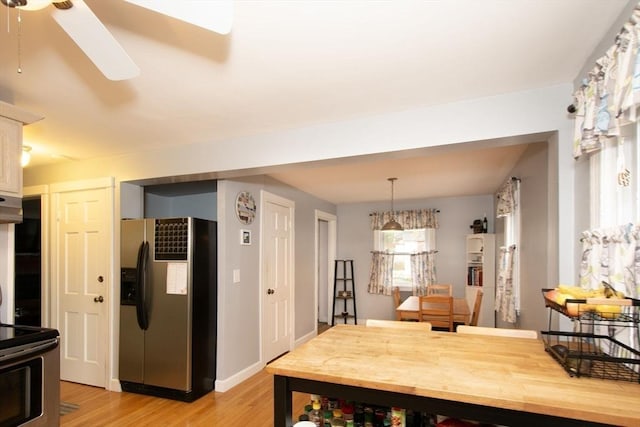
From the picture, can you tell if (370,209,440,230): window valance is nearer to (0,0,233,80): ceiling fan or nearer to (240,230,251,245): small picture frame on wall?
(240,230,251,245): small picture frame on wall

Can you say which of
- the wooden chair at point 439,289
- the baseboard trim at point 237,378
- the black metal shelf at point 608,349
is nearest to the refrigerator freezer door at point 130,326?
the baseboard trim at point 237,378

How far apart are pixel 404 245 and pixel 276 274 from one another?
9.11 ft

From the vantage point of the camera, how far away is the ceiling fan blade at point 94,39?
3.48ft

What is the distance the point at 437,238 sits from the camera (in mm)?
6004

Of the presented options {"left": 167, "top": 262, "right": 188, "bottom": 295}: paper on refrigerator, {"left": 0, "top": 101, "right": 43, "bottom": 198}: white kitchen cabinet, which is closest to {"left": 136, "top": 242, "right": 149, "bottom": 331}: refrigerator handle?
{"left": 167, "top": 262, "right": 188, "bottom": 295}: paper on refrigerator

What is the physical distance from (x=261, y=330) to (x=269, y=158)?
222cm

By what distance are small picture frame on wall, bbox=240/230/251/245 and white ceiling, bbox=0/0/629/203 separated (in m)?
1.29

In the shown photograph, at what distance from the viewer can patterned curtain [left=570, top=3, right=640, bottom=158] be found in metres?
1.15

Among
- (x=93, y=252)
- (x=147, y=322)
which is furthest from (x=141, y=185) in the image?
(x=147, y=322)

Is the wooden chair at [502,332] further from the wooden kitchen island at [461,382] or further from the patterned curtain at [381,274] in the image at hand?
the patterned curtain at [381,274]

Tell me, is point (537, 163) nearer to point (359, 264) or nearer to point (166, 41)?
point (166, 41)

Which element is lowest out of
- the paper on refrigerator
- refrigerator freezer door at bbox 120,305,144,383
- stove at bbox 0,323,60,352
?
refrigerator freezer door at bbox 120,305,144,383

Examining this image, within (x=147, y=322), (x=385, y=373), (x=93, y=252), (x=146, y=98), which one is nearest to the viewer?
(x=385, y=373)

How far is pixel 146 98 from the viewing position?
2.06m
